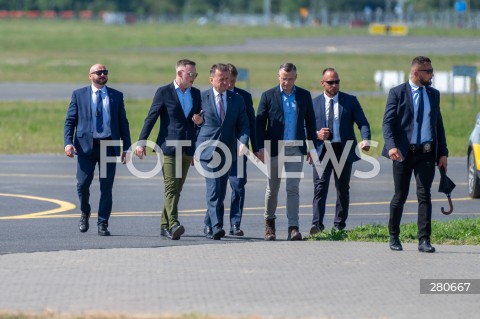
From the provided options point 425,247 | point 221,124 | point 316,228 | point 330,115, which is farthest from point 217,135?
point 425,247

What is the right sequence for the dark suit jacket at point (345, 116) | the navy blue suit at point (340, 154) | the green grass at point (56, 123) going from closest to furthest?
the navy blue suit at point (340, 154) < the dark suit jacket at point (345, 116) < the green grass at point (56, 123)

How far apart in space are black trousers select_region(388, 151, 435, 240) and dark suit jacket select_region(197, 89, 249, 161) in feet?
6.74

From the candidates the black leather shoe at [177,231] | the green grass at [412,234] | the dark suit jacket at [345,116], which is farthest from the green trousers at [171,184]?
the dark suit jacket at [345,116]

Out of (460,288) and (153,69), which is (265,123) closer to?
(460,288)

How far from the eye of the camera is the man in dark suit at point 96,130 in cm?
1412

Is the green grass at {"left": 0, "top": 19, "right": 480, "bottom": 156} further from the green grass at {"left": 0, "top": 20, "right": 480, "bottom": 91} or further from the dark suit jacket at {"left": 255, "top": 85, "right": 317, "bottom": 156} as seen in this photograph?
the dark suit jacket at {"left": 255, "top": 85, "right": 317, "bottom": 156}

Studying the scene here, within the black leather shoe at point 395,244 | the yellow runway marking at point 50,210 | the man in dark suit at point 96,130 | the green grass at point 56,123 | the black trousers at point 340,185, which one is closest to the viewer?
the black leather shoe at point 395,244

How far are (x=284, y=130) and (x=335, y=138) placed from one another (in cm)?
114

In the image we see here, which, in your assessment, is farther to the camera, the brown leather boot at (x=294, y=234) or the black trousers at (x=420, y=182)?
the brown leather boot at (x=294, y=234)

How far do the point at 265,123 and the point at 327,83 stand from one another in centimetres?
115

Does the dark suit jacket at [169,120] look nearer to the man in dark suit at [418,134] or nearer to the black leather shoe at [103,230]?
the black leather shoe at [103,230]

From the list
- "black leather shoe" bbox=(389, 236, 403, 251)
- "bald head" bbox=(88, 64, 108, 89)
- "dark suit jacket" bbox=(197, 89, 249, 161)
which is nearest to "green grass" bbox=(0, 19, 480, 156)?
"dark suit jacket" bbox=(197, 89, 249, 161)

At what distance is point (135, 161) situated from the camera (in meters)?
24.8

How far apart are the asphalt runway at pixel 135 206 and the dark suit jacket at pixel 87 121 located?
990 mm
